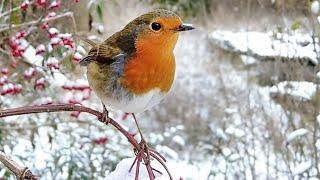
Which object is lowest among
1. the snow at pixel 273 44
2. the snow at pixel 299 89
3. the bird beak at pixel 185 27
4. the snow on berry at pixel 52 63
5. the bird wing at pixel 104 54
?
the bird beak at pixel 185 27

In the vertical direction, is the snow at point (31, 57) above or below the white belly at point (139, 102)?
above

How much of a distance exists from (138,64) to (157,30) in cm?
11

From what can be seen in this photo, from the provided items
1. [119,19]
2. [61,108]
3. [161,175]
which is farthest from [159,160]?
[119,19]

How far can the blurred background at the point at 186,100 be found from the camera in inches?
102

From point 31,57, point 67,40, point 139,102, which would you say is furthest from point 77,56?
point 139,102

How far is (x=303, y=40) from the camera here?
3113 millimetres

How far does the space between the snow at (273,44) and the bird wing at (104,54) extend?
158cm

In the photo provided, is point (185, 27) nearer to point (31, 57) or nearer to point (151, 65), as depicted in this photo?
point (151, 65)

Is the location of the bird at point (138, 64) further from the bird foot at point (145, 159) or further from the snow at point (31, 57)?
the snow at point (31, 57)

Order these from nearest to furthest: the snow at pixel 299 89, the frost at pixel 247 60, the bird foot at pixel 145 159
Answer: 1. the bird foot at pixel 145 159
2. the snow at pixel 299 89
3. the frost at pixel 247 60

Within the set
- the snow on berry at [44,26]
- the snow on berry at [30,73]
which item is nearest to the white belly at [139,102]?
the snow on berry at [44,26]

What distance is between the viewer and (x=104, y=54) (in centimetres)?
145

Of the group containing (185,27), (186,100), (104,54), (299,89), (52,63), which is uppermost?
(186,100)

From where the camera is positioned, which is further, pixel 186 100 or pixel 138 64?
pixel 186 100
